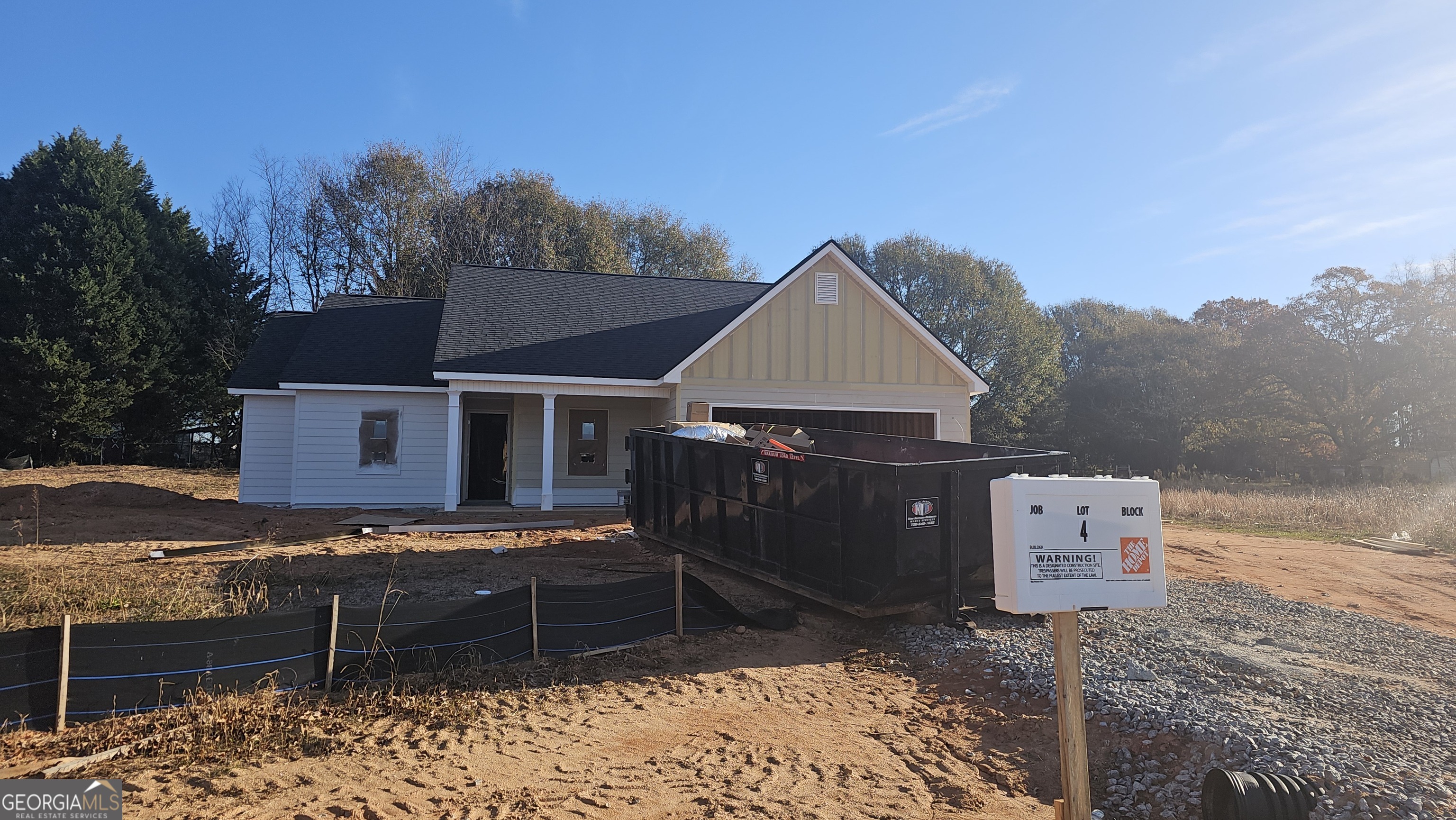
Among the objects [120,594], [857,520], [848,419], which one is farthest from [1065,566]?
[848,419]

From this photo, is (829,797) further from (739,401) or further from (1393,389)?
(1393,389)

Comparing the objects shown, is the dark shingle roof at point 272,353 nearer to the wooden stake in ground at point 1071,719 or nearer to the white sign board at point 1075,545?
the white sign board at point 1075,545

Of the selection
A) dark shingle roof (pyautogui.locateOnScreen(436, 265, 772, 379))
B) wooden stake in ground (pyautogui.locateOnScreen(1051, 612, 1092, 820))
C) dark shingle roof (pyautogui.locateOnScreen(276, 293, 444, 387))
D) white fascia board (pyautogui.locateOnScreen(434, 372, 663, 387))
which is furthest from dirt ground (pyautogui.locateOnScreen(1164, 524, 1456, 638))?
dark shingle roof (pyautogui.locateOnScreen(276, 293, 444, 387))

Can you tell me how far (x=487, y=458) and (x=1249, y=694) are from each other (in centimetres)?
1670

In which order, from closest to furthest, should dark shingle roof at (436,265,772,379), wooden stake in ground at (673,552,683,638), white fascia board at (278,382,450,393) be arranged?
1. wooden stake in ground at (673,552,683,638)
2. dark shingle roof at (436,265,772,379)
3. white fascia board at (278,382,450,393)

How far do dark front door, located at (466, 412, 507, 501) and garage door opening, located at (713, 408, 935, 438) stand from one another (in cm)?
653

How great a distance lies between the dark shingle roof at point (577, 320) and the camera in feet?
52.1

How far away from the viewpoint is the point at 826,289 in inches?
597

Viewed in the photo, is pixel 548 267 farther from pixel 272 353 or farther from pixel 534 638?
pixel 534 638

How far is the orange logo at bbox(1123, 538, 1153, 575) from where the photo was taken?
307 cm

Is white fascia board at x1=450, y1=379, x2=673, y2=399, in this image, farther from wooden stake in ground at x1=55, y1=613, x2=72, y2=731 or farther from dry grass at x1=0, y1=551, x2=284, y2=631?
wooden stake in ground at x1=55, y1=613, x2=72, y2=731

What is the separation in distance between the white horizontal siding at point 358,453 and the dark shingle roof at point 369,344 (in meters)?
0.37

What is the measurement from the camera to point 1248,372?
109 ft

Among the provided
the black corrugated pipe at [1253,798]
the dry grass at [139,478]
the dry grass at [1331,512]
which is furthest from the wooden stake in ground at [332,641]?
the dry grass at [1331,512]
